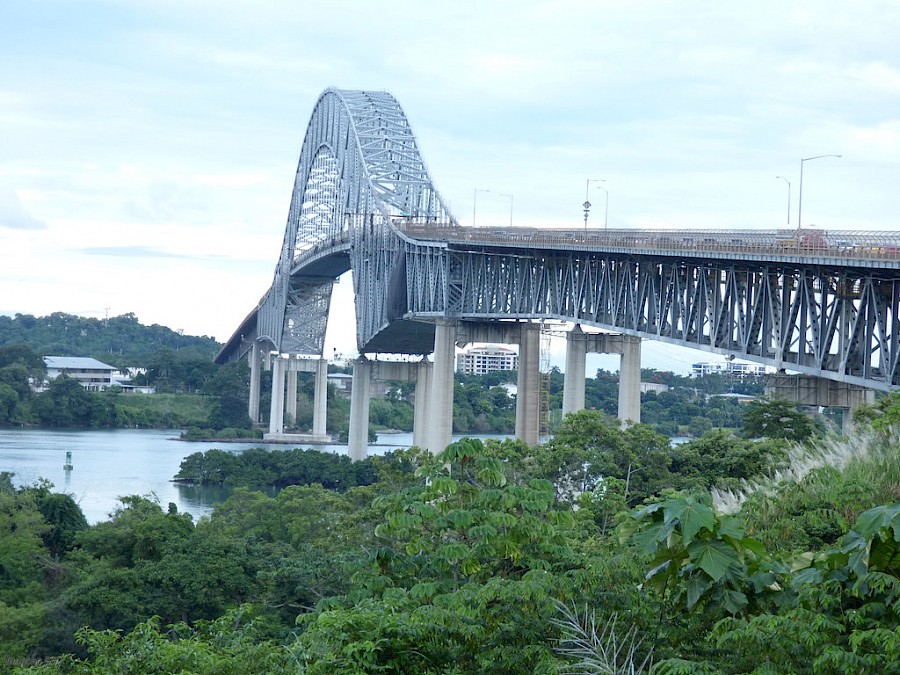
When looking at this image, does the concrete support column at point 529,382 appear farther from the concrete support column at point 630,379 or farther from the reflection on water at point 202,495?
the reflection on water at point 202,495

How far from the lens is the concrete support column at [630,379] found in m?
50.7

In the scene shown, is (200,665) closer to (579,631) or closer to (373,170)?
(579,631)

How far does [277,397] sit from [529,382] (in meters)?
58.7

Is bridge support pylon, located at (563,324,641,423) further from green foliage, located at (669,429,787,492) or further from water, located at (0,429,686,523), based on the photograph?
water, located at (0,429,686,523)

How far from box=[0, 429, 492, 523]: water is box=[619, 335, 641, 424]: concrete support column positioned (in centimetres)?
2137

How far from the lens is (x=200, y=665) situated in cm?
1321

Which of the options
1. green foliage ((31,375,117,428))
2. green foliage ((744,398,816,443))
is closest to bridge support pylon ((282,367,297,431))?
green foliage ((31,375,117,428))

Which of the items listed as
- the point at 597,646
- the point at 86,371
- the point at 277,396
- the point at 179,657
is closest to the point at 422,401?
the point at 277,396

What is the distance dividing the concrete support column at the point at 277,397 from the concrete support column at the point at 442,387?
50716mm

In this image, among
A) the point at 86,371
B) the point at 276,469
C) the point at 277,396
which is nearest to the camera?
the point at 276,469

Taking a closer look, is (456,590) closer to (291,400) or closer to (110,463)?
(110,463)

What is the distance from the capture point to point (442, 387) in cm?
6238

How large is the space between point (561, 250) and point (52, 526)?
2116 centimetres

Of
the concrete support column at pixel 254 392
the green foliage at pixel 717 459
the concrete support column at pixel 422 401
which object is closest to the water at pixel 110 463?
the concrete support column at pixel 254 392
